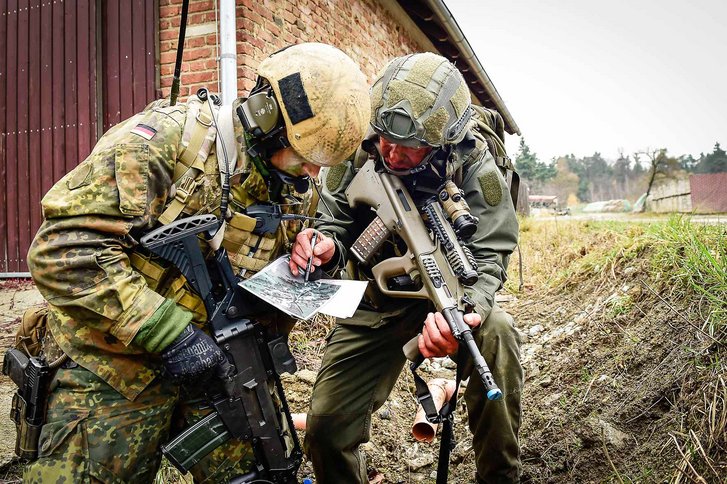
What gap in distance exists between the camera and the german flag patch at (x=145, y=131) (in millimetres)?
1739

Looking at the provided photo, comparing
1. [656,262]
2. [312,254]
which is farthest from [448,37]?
[312,254]

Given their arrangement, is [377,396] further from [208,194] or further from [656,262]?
[656,262]

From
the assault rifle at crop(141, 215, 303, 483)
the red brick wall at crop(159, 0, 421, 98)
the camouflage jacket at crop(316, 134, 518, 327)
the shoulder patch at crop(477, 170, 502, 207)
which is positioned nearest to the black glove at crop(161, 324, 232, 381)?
the assault rifle at crop(141, 215, 303, 483)

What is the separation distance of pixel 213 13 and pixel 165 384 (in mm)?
3301

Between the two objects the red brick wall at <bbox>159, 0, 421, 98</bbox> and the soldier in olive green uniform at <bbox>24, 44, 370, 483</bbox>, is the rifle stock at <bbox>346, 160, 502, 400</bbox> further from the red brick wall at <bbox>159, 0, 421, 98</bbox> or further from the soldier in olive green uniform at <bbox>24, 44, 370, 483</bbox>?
the red brick wall at <bbox>159, 0, 421, 98</bbox>

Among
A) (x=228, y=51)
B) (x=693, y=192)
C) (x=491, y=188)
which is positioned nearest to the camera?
(x=491, y=188)

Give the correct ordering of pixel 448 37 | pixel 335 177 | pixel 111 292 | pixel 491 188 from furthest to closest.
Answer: pixel 448 37 → pixel 335 177 → pixel 491 188 → pixel 111 292

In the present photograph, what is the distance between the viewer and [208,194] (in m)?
1.90

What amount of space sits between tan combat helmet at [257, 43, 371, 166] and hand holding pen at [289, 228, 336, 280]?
1.25 feet

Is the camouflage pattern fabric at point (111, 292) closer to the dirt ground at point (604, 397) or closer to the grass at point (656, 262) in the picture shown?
the dirt ground at point (604, 397)

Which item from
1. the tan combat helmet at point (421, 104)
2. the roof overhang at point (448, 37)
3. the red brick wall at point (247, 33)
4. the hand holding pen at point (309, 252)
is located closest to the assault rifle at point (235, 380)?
the hand holding pen at point (309, 252)

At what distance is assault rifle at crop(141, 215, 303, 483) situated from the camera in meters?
1.88

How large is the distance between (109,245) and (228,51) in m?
2.78

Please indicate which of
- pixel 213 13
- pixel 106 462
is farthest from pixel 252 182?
pixel 213 13
